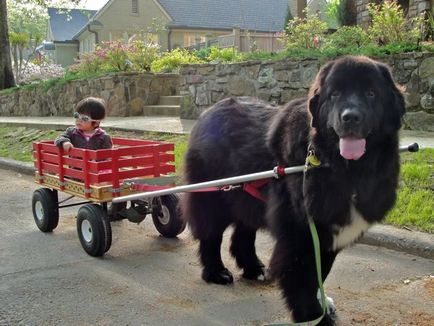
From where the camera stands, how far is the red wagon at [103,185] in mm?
4703

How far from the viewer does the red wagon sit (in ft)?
15.4

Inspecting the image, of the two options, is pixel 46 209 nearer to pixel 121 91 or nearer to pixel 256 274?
pixel 256 274

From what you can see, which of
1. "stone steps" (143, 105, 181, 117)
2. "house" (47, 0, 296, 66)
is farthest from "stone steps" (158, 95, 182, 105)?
"house" (47, 0, 296, 66)

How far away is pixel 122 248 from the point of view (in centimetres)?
502

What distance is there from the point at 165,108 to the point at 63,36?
45.6m

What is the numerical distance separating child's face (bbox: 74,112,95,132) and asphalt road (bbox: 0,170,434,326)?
1.15m

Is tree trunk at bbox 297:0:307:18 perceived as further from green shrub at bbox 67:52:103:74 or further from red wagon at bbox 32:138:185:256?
red wagon at bbox 32:138:185:256

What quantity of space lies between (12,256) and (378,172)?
11.6ft

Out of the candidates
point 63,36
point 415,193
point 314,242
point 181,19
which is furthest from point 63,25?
point 314,242

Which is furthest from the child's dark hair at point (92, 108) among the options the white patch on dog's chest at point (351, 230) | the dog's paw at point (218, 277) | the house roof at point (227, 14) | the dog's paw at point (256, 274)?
the house roof at point (227, 14)

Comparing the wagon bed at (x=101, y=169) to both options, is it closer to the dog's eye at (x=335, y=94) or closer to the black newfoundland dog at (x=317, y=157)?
the black newfoundland dog at (x=317, y=157)

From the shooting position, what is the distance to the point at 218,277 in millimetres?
4043

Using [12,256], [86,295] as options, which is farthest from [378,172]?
[12,256]

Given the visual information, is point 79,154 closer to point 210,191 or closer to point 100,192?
point 100,192
